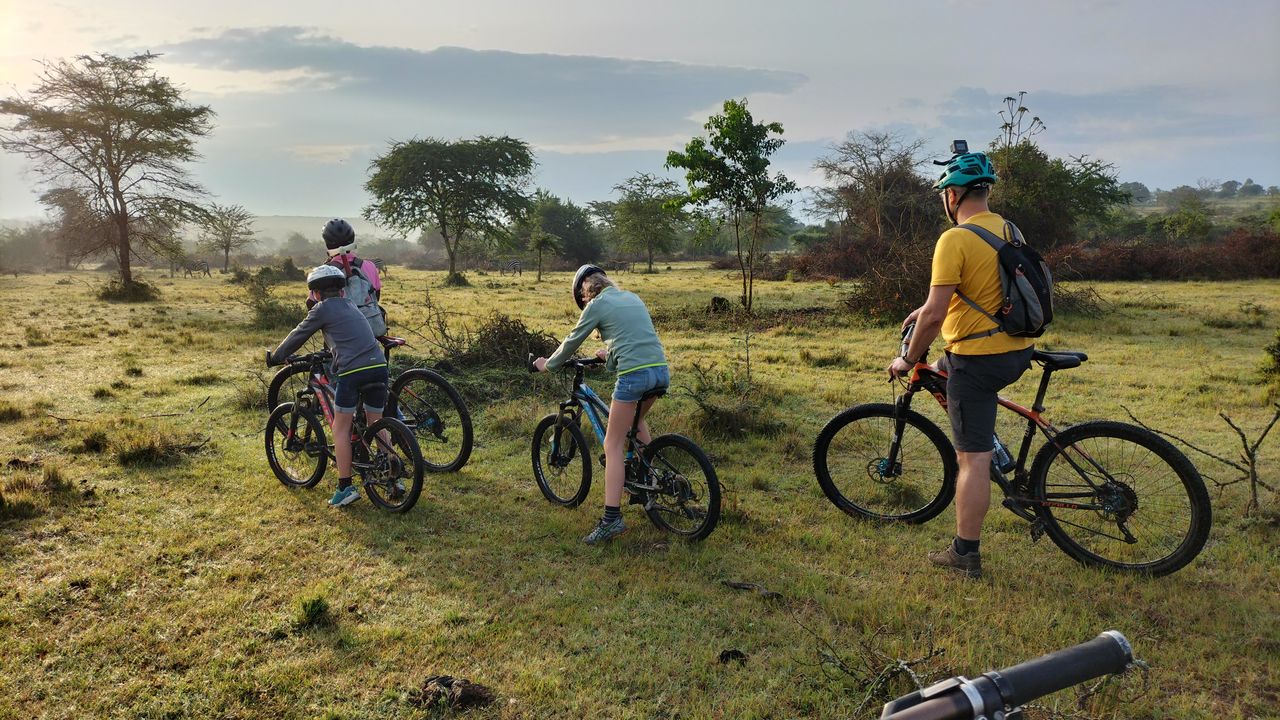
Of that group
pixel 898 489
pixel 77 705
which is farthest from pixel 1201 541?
pixel 77 705

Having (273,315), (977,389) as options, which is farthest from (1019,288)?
(273,315)

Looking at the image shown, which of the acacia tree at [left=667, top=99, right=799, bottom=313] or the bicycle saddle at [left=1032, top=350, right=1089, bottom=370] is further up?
the acacia tree at [left=667, top=99, right=799, bottom=313]

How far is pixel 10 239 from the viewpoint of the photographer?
88562mm

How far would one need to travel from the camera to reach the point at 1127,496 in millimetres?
4258

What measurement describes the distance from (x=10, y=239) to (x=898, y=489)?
391 feet

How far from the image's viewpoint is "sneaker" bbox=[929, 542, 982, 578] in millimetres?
4371

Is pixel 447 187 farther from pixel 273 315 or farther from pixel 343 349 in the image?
pixel 343 349

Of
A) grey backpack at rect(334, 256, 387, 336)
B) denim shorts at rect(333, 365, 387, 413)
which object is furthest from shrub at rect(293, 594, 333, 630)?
grey backpack at rect(334, 256, 387, 336)

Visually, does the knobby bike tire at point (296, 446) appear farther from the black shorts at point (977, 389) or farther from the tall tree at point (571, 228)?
the tall tree at point (571, 228)

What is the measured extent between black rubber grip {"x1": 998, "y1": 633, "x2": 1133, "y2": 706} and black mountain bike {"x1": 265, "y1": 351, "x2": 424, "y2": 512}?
449cm

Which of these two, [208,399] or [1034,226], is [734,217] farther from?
[1034,226]

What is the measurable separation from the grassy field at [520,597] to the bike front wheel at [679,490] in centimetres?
17

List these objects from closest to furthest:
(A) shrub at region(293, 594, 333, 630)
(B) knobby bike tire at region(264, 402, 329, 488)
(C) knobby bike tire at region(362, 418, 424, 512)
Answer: (A) shrub at region(293, 594, 333, 630), (C) knobby bike tire at region(362, 418, 424, 512), (B) knobby bike tire at region(264, 402, 329, 488)

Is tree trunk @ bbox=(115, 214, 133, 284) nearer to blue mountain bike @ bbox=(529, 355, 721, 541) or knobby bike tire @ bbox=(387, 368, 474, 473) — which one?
knobby bike tire @ bbox=(387, 368, 474, 473)
